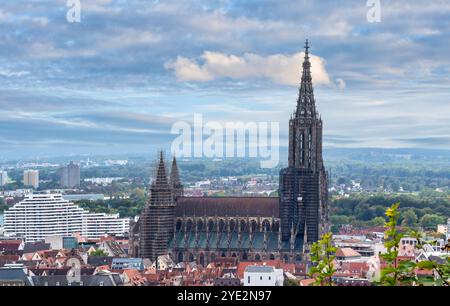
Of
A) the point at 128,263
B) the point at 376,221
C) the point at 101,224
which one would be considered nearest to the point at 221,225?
the point at 128,263

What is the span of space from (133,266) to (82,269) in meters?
3.69

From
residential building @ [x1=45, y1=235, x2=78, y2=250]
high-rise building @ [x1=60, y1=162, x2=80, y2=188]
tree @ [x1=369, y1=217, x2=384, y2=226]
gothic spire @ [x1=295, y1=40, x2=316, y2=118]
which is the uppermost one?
gothic spire @ [x1=295, y1=40, x2=316, y2=118]

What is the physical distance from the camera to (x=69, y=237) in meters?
52.0

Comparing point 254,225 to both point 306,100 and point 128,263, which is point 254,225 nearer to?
point 306,100

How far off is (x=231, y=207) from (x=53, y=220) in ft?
77.2

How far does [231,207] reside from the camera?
36750 millimetres

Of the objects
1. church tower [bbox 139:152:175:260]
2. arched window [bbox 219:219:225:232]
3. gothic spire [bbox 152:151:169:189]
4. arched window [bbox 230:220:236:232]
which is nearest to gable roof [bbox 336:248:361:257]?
arched window [bbox 230:220:236:232]

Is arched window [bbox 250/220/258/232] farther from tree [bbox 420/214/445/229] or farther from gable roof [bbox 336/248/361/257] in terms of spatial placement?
tree [bbox 420/214/445/229]

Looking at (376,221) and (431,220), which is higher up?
(431,220)

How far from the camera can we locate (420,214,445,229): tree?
145 feet

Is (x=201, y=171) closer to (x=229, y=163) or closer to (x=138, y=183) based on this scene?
(x=229, y=163)
